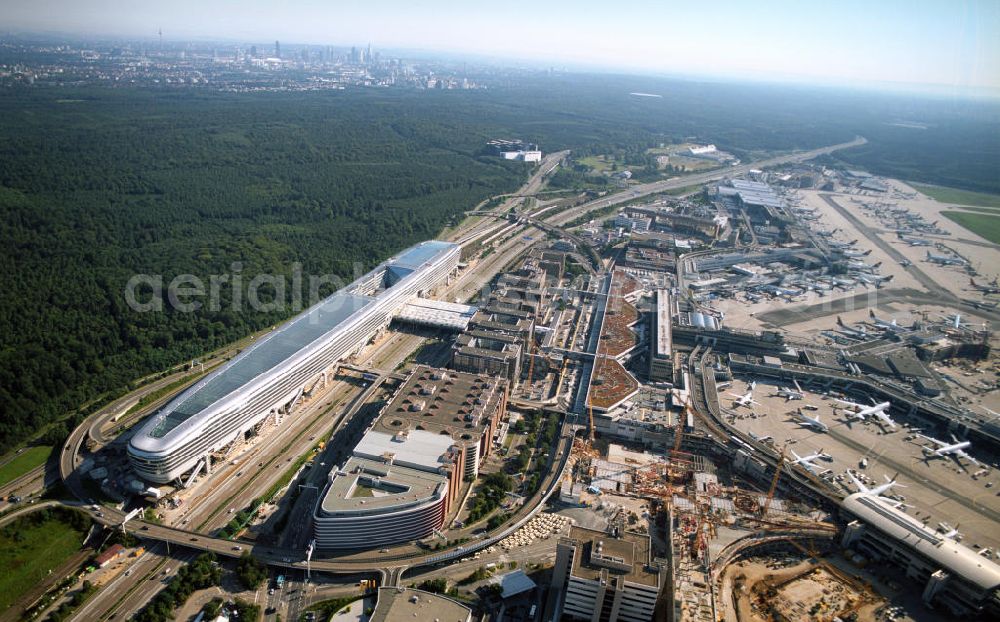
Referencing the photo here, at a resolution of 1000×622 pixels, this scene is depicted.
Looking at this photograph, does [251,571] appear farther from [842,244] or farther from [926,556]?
[842,244]

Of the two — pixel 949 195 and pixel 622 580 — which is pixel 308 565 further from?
pixel 949 195

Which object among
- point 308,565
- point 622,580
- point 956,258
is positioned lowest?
point 308,565

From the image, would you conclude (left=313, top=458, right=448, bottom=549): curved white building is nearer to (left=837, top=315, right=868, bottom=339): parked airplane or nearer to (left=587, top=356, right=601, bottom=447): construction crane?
(left=587, top=356, right=601, bottom=447): construction crane

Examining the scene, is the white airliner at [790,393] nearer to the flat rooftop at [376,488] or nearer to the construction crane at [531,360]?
the construction crane at [531,360]

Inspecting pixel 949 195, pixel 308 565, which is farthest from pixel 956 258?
pixel 308 565

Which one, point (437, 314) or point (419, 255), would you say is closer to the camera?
point (437, 314)

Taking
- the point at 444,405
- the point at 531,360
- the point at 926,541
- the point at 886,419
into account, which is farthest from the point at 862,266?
the point at 444,405

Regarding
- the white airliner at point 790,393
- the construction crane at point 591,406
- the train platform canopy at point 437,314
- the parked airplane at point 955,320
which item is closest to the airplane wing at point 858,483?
the white airliner at point 790,393
